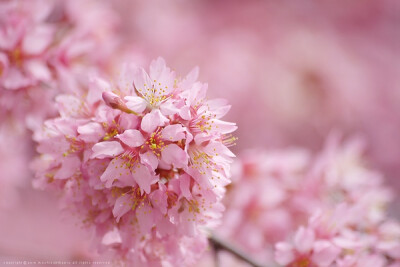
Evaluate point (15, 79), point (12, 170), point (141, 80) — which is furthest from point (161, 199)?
point (12, 170)

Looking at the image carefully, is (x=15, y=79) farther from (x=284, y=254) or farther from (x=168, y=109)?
(x=284, y=254)

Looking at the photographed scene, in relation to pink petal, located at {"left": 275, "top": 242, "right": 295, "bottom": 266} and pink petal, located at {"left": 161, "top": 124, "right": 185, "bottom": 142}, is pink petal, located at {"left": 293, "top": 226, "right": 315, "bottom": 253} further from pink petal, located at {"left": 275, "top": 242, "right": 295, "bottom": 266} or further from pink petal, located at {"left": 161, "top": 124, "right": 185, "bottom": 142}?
pink petal, located at {"left": 161, "top": 124, "right": 185, "bottom": 142}

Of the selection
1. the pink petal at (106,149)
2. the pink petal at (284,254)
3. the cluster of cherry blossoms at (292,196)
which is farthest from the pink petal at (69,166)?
the cluster of cherry blossoms at (292,196)

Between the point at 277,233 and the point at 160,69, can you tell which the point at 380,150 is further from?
the point at 160,69

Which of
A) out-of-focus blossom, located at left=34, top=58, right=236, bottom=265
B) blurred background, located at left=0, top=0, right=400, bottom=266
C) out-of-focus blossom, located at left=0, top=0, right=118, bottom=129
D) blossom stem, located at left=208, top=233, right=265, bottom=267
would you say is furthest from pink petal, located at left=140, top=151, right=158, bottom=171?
blurred background, located at left=0, top=0, right=400, bottom=266

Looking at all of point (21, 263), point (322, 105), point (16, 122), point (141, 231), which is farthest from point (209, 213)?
point (322, 105)

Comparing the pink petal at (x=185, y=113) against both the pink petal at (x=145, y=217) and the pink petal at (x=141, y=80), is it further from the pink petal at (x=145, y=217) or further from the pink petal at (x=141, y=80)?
the pink petal at (x=145, y=217)
